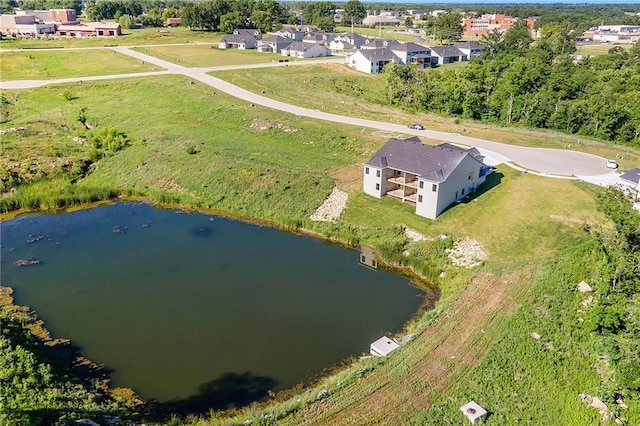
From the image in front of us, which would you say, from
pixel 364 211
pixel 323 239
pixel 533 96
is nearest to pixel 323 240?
pixel 323 239

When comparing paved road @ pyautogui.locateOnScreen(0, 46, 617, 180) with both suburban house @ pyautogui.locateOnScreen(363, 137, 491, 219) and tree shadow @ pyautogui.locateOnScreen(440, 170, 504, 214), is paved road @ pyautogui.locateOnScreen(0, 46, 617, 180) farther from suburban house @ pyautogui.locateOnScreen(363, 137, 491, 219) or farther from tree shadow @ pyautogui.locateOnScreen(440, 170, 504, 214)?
suburban house @ pyautogui.locateOnScreen(363, 137, 491, 219)

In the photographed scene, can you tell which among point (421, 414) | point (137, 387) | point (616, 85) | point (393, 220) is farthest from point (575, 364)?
point (616, 85)

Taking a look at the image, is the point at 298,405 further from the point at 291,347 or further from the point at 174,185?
the point at 174,185

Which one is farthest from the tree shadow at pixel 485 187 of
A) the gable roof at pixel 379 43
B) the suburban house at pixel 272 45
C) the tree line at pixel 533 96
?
Result: the suburban house at pixel 272 45

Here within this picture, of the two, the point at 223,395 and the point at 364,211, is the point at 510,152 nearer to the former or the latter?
the point at 364,211

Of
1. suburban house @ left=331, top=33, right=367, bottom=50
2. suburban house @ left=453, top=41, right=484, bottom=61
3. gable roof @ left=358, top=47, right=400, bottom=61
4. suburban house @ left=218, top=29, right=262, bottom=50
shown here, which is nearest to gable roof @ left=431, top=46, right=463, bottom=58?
suburban house @ left=453, top=41, right=484, bottom=61
